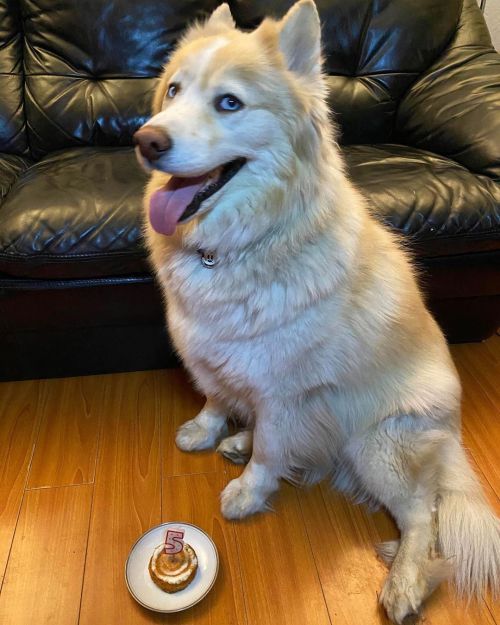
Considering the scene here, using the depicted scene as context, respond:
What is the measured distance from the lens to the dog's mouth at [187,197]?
3.39 ft

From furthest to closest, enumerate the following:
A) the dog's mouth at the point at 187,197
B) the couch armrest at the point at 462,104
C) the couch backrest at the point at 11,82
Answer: the couch backrest at the point at 11,82
the couch armrest at the point at 462,104
the dog's mouth at the point at 187,197

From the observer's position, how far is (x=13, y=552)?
1.35m

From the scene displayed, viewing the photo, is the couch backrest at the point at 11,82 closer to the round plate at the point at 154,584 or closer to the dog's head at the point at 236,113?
the dog's head at the point at 236,113

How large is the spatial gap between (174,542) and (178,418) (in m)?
0.57

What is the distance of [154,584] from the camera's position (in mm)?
1234

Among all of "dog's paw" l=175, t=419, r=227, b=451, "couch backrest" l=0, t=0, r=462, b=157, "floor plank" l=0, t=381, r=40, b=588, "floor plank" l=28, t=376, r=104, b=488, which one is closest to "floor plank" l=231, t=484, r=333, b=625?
"dog's paw" l=175, t=419, r=227, b=451

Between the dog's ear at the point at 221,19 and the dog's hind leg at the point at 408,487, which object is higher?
the dog's ear at the point at 221,19

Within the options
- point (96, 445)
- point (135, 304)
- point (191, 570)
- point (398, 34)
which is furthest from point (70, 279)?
point (398, 34)

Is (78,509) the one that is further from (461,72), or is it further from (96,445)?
(461,72)

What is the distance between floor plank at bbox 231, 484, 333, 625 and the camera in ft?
4.05

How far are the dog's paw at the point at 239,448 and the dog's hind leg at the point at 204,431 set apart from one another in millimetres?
64

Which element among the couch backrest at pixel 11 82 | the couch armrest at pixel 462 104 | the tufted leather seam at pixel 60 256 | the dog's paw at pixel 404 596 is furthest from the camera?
the couch backrest at pixel 11 82

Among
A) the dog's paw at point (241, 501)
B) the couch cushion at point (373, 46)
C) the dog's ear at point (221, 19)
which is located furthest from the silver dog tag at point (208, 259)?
the couch cushion at point (373, 46)

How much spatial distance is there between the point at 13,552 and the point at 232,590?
1.97 ft
